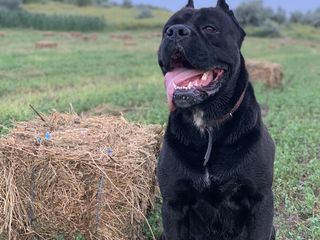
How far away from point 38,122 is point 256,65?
13.3 metres

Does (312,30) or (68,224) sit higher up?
(68,224)

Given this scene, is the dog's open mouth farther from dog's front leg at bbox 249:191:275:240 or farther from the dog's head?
dog's front leg at bbox 249:191:275:240

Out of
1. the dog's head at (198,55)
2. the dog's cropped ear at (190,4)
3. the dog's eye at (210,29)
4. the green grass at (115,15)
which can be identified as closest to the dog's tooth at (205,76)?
the dog's head at (198,55)

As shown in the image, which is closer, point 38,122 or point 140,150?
→ point 140,150

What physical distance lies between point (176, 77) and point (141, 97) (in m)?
9.53

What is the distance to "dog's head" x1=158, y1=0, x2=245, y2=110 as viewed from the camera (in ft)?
12.8

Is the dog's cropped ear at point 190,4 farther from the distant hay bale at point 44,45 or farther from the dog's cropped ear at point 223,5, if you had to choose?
the distant hay bale at point 44,45

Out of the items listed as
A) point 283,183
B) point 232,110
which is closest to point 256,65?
point 283,183

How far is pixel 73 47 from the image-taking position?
90.4ft

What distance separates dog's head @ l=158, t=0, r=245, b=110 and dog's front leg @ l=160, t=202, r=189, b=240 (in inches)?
27.9

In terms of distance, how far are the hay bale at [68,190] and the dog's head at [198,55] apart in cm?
102

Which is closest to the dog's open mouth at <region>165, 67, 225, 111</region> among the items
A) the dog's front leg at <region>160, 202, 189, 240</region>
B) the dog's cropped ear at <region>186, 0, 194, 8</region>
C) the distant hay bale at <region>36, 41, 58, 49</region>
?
the dog's cropped ear at <region>186, 0, 194, 8</region>

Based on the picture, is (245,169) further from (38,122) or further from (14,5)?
(14,5)

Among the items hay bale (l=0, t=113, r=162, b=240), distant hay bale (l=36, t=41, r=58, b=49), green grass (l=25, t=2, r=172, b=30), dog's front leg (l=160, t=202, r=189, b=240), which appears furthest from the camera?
green grass (l=25, t=2, r=172, b=30)
